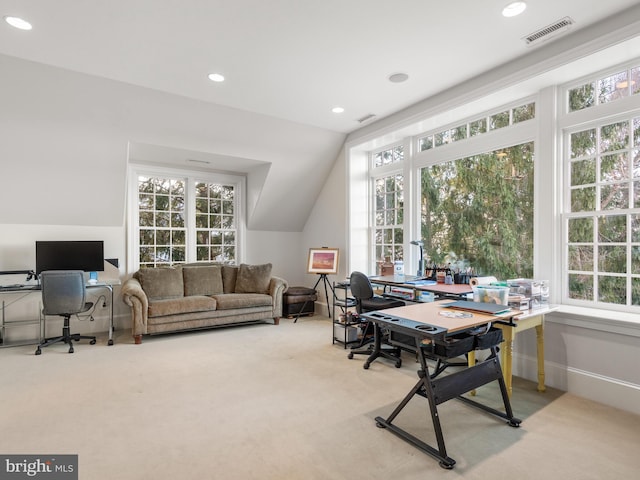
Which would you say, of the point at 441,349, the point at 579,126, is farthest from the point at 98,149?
the point at 579,126

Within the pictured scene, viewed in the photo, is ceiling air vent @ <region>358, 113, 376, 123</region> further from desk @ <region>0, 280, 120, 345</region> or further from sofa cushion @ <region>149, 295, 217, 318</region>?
desk @ <region>0, 280, 120, 345</region>

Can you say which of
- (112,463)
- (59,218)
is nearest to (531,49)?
(112,463)

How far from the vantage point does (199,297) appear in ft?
16.1

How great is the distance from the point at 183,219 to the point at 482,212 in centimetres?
453

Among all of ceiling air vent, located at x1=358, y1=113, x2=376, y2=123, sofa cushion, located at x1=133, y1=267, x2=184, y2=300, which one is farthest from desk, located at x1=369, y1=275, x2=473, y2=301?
sofa cushion, located at x1=133, y1=267, x2=184, y2=300

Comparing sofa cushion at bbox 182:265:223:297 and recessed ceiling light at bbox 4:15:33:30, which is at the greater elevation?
recessed ceiling light at bbox 4:15:33:30

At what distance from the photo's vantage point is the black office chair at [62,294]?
3.97 metres

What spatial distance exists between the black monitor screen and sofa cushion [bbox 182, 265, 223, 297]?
1.12 metres

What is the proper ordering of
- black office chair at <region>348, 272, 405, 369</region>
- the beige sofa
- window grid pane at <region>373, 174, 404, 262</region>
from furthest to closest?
window grid pane at <region>373, 174, 404, 262</region>
the beige sofa
black office chair at <region>348, 272, 405, 369</region>

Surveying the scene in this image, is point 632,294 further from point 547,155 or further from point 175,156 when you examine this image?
point 175,156

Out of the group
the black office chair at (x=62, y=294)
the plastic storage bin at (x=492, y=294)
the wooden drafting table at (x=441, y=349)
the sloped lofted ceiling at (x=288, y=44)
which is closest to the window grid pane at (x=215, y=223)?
the sloped lofted ceiling at (x=288, y=44)

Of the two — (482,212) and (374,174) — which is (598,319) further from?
(374,174)

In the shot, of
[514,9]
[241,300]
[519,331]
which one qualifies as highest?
[514,9]

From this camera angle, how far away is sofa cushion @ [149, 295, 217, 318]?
4.45 metres
